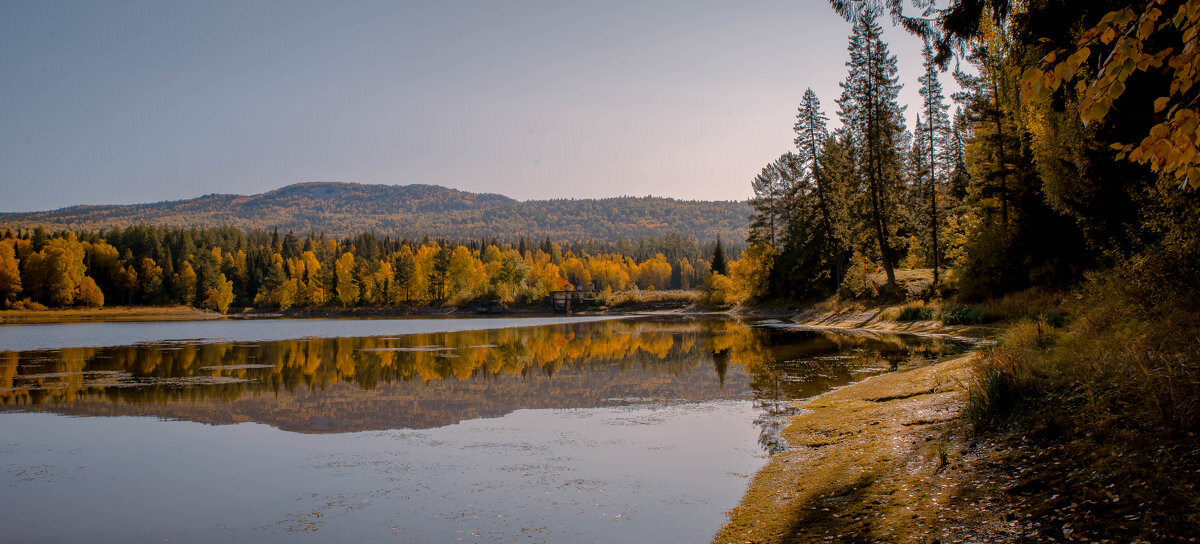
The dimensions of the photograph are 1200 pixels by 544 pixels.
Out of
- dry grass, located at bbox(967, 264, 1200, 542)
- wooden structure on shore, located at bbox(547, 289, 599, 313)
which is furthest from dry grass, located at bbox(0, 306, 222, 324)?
dry grass, located at bbox(967, 264, 1200, 542)

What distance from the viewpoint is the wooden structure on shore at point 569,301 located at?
107 metres

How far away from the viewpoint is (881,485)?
792cm

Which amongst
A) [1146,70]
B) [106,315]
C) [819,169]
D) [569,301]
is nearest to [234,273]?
[106,315]

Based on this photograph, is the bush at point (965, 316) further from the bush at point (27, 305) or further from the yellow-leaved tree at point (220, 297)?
the yellow-leaved tree at point (220, 297)

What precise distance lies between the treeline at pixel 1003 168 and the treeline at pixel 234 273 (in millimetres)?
35023

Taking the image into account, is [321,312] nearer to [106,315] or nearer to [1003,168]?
[106,315]

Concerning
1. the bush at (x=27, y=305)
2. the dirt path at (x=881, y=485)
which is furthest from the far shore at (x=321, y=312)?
the dirt path at (x=881, y=485)

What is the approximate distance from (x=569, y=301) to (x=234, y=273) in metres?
81.5

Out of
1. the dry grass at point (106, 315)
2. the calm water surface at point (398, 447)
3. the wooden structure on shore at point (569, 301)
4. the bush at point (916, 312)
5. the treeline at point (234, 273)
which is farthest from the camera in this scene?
the wooden structure on shore at point (569, 301)

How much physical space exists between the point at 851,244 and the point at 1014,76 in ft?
177

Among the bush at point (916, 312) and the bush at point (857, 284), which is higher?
the bush at point (857, 284)

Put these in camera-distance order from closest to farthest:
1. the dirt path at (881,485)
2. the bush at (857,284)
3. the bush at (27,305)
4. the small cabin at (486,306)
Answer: the dirt path at (881,485)
the bush at (857,284)
the bush at (27,305)
the small cabin at (486,306)

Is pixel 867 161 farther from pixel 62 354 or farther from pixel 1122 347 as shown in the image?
pixel 62 354

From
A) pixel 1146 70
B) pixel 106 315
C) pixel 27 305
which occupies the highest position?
pixel 1146 70
